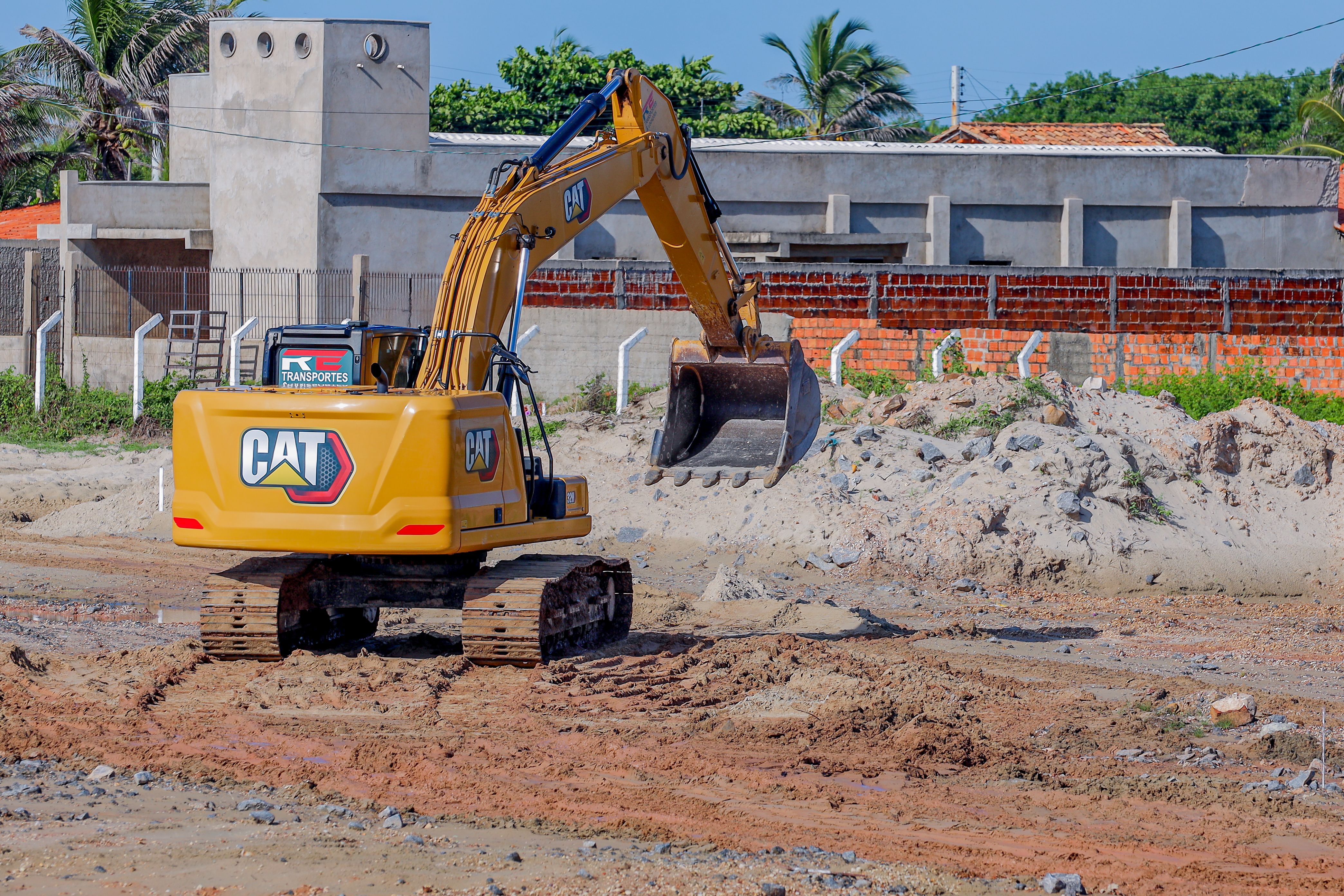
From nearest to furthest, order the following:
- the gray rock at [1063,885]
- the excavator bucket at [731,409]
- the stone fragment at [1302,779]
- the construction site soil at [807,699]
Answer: the gray rock at [1063,885] < the construction site soil at [807,699] < the stone fragment at [1302,779] < the excavator bucket at [731,409]

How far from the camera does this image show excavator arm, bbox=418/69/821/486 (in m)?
9.55

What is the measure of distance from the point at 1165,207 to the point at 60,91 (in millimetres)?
27902

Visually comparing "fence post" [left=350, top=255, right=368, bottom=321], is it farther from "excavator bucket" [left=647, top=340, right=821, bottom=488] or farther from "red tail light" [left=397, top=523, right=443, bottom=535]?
"red tail light" [left=397, top=523, right=443, bottom=535]

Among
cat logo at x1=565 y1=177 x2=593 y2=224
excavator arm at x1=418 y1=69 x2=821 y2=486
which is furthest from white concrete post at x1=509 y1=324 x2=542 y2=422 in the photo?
cat logo at x1=565 y1=177 x2=593 y2=224

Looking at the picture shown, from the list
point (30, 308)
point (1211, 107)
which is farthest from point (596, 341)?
point (1211, 107)

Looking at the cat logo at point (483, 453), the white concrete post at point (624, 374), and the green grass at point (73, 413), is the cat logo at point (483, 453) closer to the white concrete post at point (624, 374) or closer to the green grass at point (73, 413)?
the white concrete post at point (624, 374)

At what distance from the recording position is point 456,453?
8922 millimetres

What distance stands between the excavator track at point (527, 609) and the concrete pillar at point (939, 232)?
18739mm

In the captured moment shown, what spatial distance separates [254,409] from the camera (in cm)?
911

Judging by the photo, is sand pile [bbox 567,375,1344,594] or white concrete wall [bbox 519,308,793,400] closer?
sand pile [bbox 567,375,1344,594]

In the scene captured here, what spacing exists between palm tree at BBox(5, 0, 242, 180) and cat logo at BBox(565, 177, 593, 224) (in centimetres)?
3046

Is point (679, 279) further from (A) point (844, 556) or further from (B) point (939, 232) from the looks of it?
(B) point (939, 232)

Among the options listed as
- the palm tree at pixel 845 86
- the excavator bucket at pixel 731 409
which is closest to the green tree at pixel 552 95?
the palm tree at pixel 845 86

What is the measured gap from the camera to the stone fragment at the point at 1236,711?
873 cm
